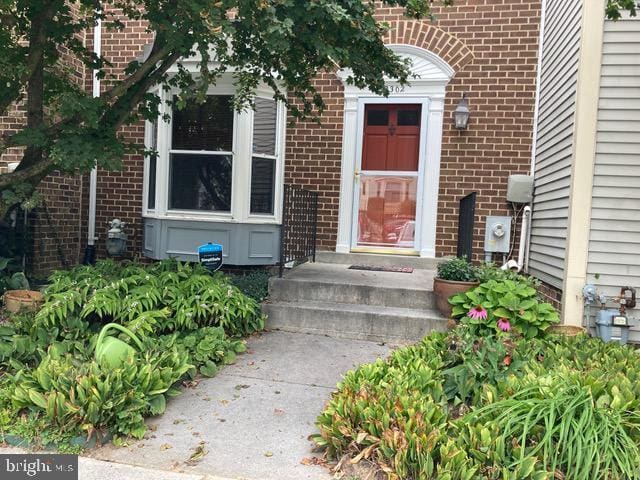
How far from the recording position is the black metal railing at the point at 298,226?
589 cm

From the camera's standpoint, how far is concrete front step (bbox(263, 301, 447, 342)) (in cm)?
516

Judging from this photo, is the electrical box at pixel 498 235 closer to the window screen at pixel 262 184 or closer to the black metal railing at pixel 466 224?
the black metal railing at pixel 466 224

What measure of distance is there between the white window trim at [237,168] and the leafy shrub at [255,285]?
84 centimetres

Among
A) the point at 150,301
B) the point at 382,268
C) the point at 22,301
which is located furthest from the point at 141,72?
the point at 382,268

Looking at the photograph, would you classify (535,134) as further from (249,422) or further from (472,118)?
(249,422)

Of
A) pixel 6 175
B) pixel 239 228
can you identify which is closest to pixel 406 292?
pixel 239 228

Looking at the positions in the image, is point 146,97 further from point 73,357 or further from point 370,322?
point 370,322

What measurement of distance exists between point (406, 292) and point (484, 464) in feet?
9.84

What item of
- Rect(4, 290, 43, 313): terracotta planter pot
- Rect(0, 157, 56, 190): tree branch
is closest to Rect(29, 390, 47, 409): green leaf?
Rect(4, 290, 43, 313): terracotta planter pot

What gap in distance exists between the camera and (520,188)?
21.1 feet

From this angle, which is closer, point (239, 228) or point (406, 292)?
point (406, 292)

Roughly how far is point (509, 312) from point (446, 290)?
729mm

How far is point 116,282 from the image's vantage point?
189 inches

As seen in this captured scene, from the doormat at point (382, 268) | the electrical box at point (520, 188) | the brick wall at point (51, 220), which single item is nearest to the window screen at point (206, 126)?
the brick wall at point (51, 220)
